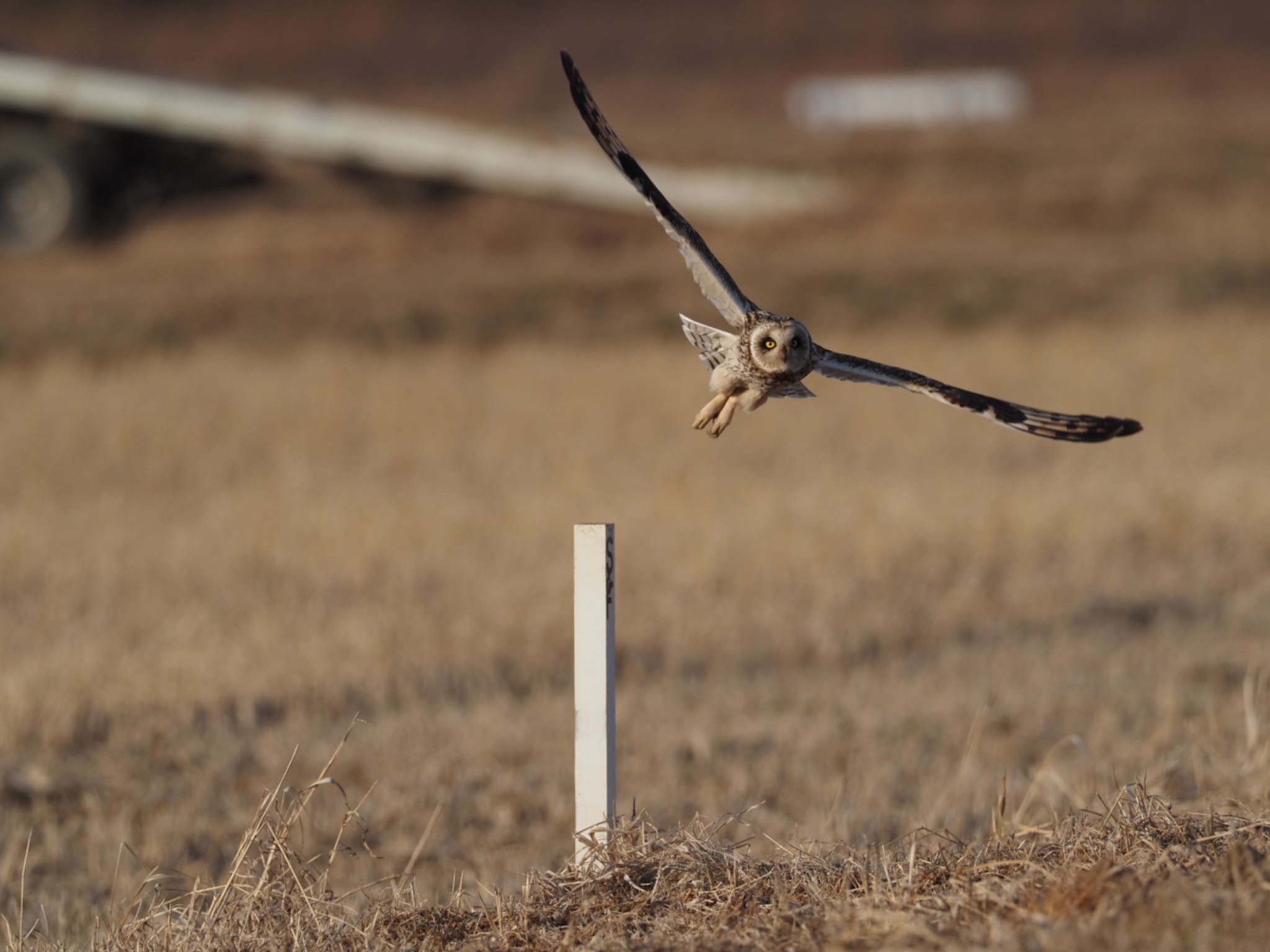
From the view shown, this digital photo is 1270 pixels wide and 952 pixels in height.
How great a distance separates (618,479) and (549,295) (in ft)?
26.5

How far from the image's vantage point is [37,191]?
24.5 m

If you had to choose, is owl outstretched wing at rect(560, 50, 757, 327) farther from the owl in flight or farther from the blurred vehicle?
the blurred vehicle

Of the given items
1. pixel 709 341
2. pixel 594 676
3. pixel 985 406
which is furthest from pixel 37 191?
pixel 985 406

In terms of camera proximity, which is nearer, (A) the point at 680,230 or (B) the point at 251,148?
(A) the point at 680,230

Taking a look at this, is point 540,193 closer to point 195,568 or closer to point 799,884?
point 195,568

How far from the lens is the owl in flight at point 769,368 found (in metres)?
3.00

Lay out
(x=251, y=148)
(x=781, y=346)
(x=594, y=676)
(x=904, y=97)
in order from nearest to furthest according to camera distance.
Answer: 1. (x=781, y=346)
2. (x=594, y=676)
3. (x=251, y=148)
4. (x=904, y=97)

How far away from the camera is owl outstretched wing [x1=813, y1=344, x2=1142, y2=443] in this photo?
9.99 ft

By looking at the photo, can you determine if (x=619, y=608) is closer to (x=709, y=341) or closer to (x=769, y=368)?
(x=709, y=341)

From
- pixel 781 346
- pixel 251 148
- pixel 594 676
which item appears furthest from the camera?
pixel 251 148

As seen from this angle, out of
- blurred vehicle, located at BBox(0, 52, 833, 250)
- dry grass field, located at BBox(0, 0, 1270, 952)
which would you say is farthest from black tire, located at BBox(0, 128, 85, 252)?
dry grass field, located at BBox(0, 0, 1270, 952)

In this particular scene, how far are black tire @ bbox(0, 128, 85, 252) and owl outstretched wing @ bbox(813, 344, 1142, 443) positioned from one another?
2352cm

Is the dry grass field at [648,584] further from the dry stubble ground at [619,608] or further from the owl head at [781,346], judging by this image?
the owl head at [781,346]

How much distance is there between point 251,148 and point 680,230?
23.0 m
